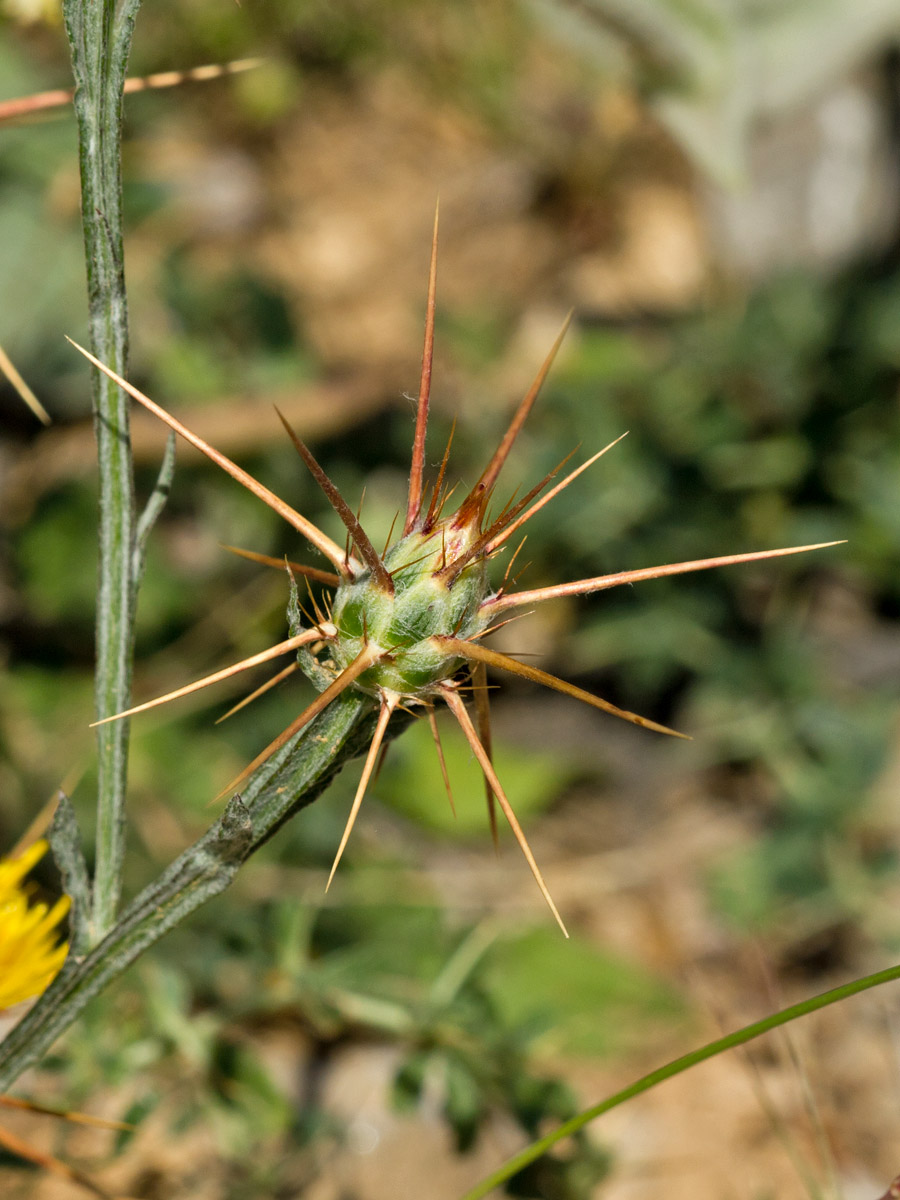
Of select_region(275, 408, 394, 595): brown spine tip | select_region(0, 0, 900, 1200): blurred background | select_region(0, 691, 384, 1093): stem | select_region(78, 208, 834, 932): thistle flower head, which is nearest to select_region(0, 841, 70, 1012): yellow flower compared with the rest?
select_region(0, 691, 384, 1093): stem

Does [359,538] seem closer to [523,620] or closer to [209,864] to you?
[209,864]

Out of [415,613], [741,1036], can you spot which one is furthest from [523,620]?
[415,613]

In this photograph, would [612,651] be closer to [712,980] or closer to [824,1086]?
[712,980]

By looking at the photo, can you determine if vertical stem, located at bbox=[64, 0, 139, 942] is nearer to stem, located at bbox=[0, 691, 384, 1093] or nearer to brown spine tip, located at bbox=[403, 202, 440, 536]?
stem, located at bbox=[0, 691, 384, 1093]

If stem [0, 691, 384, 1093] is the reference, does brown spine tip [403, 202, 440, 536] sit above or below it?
above

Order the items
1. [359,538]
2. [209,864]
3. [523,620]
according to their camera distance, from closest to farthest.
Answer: [359,538]
[209,864]
[523,620]
